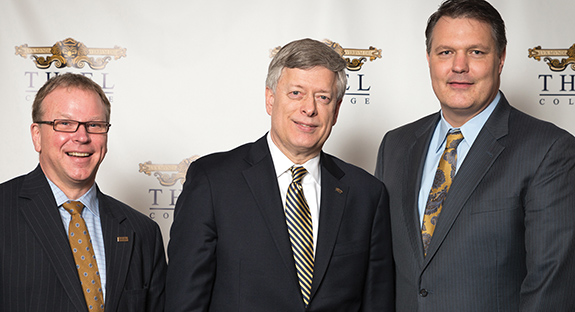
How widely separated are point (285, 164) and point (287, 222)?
188mm

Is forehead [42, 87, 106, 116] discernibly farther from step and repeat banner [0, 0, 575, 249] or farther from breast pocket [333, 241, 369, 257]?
step and repeat banner [0, 0, 575, 249]

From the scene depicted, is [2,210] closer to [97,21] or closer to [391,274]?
[391,274]

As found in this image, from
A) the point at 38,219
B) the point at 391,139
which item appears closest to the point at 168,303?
the point at 38,219

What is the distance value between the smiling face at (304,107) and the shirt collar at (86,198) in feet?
2.03

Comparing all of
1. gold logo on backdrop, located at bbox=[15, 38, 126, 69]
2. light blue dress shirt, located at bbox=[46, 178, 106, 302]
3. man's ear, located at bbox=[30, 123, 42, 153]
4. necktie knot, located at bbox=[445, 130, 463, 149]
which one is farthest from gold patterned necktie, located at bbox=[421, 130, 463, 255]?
gold logo on backdrop, located at bbox=[15, 38, 126, 69]

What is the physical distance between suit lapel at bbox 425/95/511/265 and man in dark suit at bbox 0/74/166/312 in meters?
0.90

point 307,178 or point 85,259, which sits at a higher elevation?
point 307,178

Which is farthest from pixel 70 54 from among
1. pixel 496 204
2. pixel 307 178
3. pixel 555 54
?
pixel 555 54

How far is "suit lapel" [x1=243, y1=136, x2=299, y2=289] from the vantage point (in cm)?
173

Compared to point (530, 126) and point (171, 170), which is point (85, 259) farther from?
point (530, 126)

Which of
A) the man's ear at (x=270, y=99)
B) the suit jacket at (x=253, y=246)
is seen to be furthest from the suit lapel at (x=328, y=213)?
the man's ear at (x=270, y=99)

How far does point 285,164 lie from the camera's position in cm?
187

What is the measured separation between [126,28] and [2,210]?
4.65 feet

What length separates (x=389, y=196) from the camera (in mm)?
2119
